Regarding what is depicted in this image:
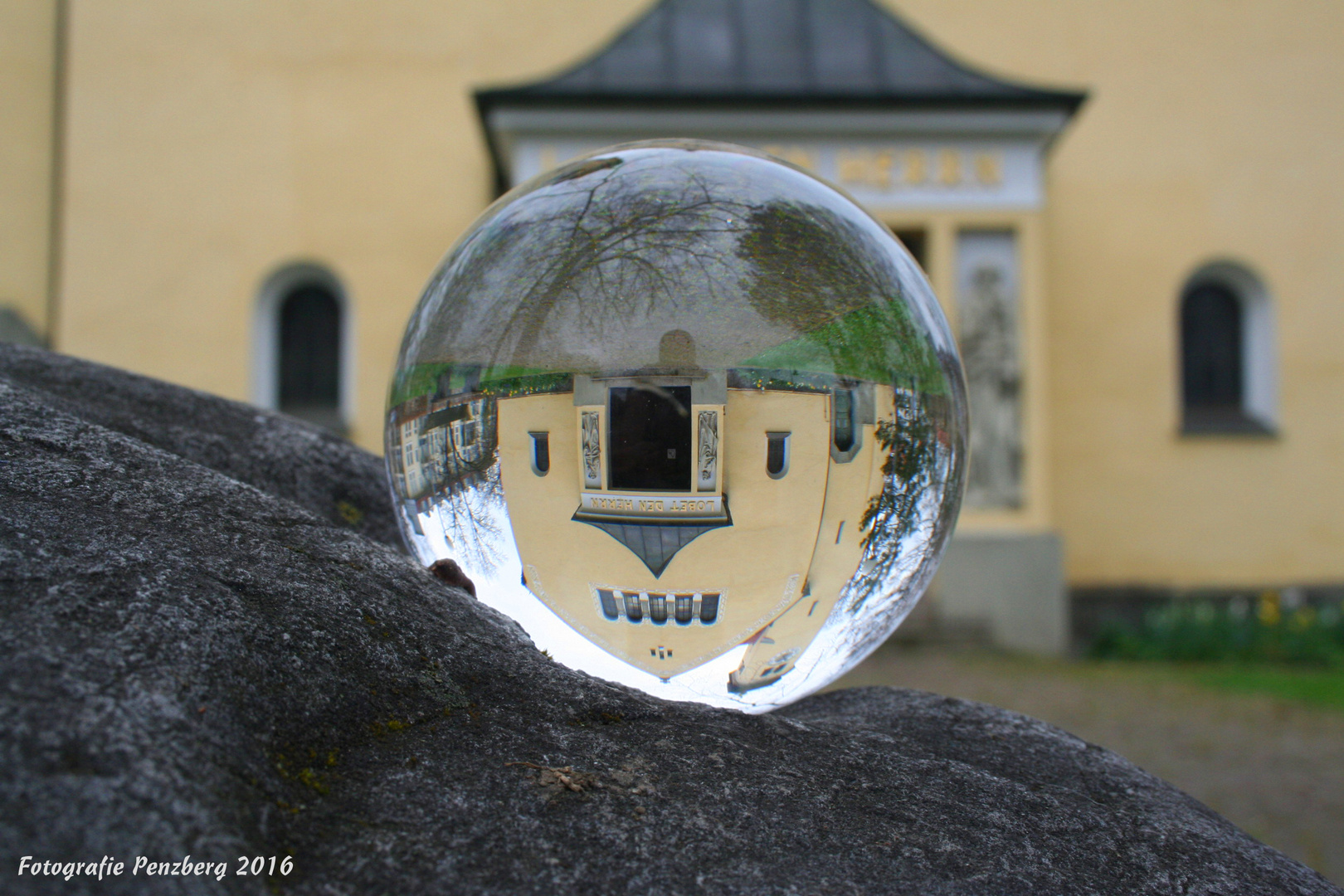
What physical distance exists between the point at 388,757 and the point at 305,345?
1189 cm

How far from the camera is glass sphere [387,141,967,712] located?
1576 millimetres

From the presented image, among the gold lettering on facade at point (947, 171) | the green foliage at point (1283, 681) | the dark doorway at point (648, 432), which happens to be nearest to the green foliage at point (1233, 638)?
the green foliage at point (1283, 681)

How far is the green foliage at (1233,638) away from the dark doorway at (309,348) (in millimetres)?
9651

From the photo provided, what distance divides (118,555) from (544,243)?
81cm

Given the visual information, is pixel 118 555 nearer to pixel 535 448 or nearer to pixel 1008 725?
pixel 535 448

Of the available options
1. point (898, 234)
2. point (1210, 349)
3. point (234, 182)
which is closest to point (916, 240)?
point (898, 234)

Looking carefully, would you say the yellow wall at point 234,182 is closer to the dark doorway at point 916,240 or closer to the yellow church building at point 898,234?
the yellow church building at point 898,234

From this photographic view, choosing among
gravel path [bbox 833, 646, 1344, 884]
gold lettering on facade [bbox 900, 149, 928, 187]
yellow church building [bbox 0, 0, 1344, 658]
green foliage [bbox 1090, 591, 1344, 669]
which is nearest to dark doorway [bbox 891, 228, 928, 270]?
gold lettering on facade [bbox 900, 149, 928, 187]

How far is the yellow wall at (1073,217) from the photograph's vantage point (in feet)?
38.7

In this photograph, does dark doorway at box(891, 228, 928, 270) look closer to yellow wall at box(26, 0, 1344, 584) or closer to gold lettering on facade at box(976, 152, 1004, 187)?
gold lettering on facade at box(976, 152, 1004, 187)

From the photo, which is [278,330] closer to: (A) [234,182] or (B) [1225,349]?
(A) [234,182]

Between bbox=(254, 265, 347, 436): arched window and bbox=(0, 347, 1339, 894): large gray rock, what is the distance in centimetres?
1085

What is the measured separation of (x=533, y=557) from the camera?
5.47ft

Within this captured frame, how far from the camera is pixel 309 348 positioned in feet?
40.5
